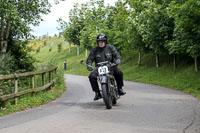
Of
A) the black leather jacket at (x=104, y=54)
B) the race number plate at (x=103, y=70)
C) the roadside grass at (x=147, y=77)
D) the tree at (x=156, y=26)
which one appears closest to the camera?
the race number plate at (x=103, y=70)

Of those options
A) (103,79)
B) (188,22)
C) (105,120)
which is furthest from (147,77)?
(105,120)

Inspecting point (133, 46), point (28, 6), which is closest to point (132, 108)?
point (28, 6)

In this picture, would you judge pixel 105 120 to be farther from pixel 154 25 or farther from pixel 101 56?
pixel 154 25

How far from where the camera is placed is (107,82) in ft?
26.7

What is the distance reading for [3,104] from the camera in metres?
8.33

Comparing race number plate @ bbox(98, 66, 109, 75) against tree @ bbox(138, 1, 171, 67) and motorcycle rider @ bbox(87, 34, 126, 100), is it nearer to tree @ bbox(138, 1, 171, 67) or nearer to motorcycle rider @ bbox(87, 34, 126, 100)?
motorcycle rider @ bbox(87, 34, 126, 100)

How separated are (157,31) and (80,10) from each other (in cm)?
3036

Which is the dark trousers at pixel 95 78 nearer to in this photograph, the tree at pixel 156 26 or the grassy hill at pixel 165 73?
the grassy hill at pixel 165 73

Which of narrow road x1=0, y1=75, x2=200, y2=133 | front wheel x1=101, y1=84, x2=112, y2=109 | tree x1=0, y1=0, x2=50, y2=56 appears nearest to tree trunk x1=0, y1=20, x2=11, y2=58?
tree x1=0, y1=0, x2=50, y2=56

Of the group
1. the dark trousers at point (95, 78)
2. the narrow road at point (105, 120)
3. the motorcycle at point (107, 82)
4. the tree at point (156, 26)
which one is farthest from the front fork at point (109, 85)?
the tree at point (156, 26)

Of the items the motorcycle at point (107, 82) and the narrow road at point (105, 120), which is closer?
the narrow road at point (105, 120)

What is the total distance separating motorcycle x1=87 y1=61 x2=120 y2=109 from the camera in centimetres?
791

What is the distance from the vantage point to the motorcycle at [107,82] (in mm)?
7906

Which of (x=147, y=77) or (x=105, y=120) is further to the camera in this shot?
(x=147, y=77)
